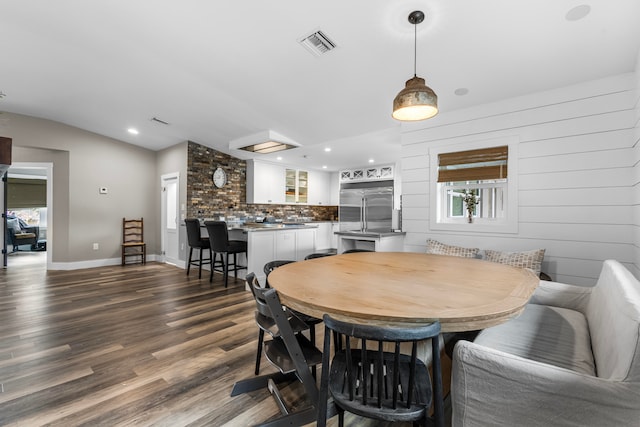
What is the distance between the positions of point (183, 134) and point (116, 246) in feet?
9.16

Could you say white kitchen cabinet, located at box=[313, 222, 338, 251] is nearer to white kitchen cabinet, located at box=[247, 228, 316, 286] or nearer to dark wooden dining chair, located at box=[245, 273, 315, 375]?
white kitchen cabinet, located at box=[247, 228, 316, 286]

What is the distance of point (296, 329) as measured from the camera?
169 cm

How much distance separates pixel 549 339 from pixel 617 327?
1.69 ft

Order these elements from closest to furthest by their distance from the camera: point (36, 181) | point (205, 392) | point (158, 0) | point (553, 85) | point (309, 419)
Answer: point (309, 419) < point (205, 392) < point (158, 0) < point (553, 85) < point (36, 181)

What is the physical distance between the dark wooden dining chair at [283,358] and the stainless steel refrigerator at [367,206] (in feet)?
16.5

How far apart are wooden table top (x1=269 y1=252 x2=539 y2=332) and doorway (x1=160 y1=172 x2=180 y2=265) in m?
4.97

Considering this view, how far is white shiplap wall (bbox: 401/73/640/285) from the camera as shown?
8.31ft

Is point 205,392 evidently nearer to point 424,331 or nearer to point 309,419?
point 309,419

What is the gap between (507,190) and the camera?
3.13 m

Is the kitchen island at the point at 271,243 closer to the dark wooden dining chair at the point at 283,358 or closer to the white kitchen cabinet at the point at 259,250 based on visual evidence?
the white kitchen cabinet at the point at 259,250

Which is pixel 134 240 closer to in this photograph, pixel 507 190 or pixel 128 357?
pixel 128 357

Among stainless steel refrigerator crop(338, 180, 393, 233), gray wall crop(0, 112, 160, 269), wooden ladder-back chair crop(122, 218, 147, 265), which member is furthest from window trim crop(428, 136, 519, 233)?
gray wall crop(0, 112, 160, 269)

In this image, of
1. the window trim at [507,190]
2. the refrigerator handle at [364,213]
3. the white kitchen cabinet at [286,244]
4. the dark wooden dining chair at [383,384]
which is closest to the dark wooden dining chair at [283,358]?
the dark wooden dining chair at [383,384]

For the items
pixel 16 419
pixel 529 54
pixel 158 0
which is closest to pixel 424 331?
pixel 16 419
